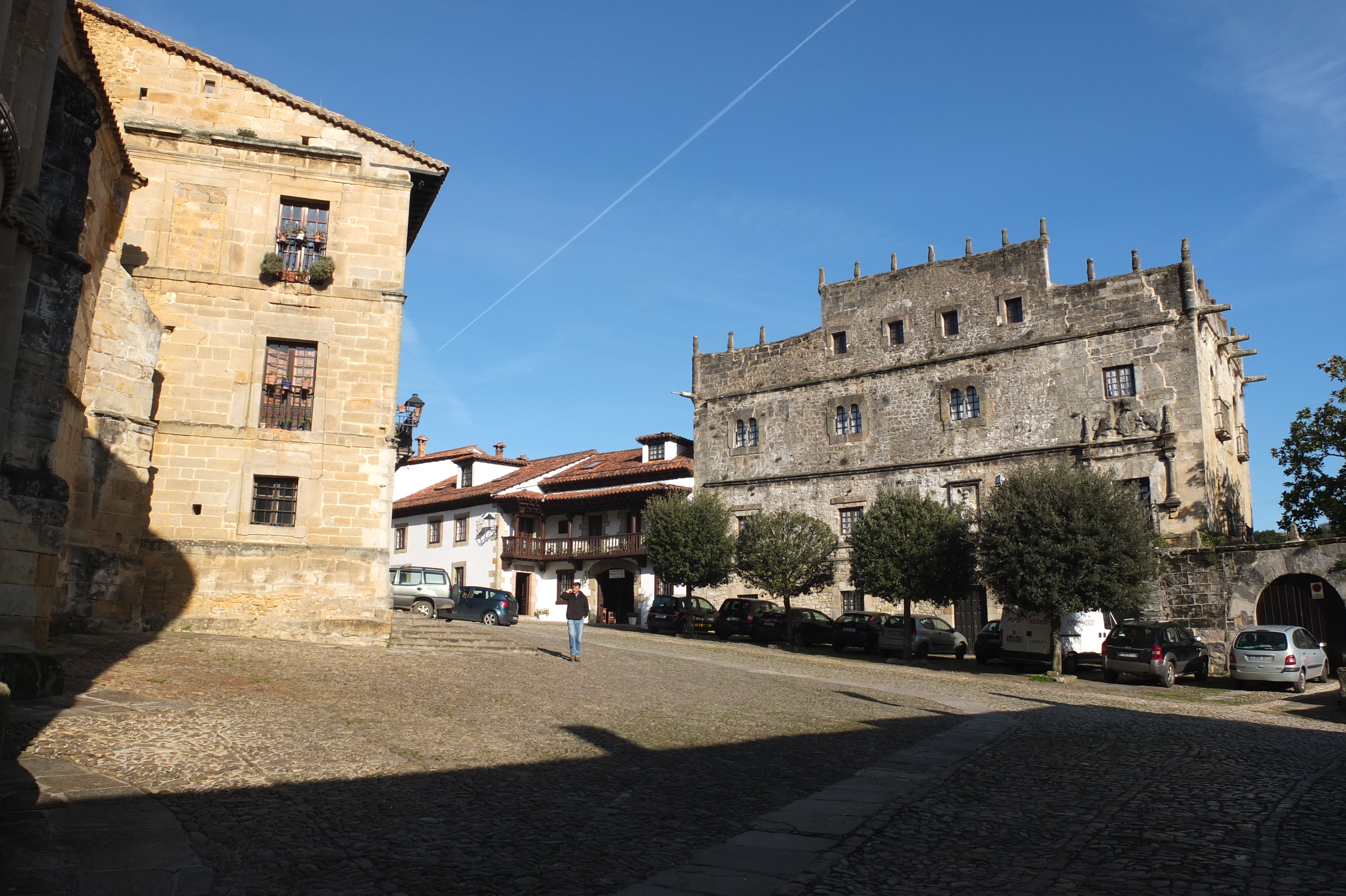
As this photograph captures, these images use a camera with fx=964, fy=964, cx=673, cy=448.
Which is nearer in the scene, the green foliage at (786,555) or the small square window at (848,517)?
the green foliage at (786,555)

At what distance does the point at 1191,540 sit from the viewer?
29.1 meters

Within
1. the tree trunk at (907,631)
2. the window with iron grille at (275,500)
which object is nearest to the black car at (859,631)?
the tree trunk at (907,631)

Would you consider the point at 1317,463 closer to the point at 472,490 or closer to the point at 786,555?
the point at 786,555

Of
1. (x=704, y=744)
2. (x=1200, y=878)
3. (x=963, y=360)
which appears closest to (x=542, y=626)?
(x=963, y=360)

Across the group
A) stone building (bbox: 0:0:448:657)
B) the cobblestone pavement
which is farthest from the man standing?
stone building (bbox: 0:0:448:657)

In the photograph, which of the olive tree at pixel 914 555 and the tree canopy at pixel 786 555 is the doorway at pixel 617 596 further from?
the olive tree at pixel 914 555

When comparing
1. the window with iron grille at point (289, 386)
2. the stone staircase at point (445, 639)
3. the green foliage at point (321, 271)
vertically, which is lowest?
the stone staircase at point (445, 639)

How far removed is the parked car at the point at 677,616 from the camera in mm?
35250

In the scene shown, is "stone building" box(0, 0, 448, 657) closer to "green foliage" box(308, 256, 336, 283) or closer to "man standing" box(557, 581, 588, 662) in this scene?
"green foliage" box(308, 256, 336, 283)

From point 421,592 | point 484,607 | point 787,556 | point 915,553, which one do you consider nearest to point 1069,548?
point 915,553

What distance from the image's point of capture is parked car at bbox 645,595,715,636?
35.2 metres

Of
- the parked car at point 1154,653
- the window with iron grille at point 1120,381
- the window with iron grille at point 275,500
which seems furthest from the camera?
the window with iron grille at point 1120,381

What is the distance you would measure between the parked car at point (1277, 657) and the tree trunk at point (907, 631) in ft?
27.5

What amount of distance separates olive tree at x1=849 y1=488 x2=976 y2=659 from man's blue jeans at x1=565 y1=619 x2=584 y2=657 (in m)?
13.1
